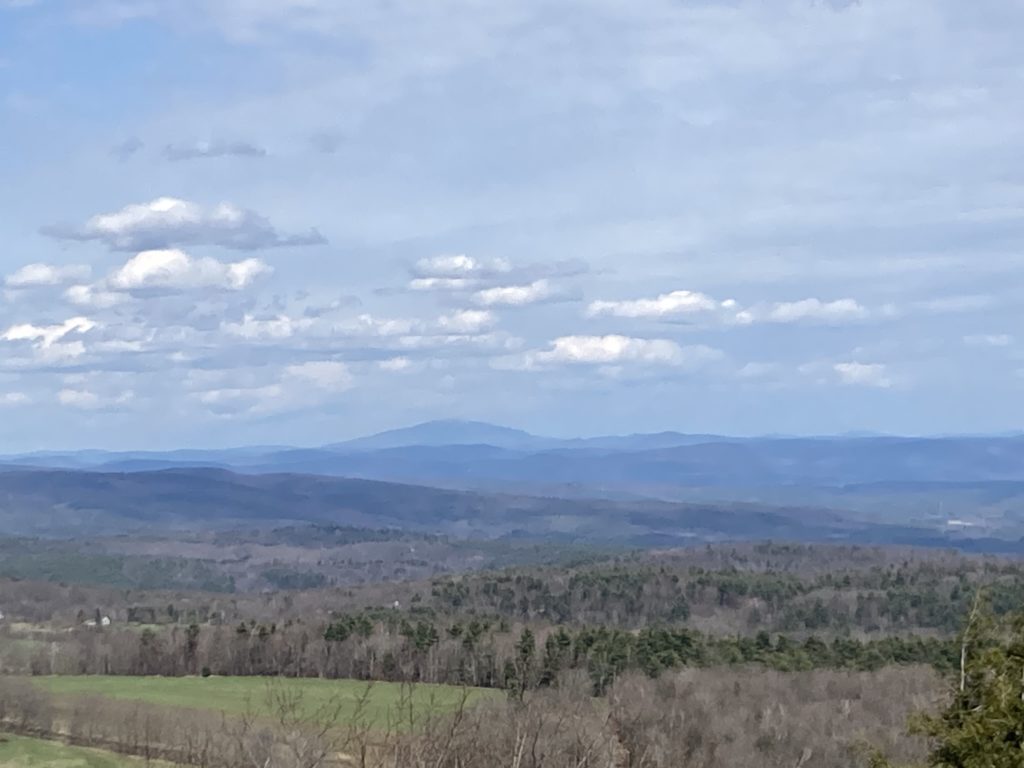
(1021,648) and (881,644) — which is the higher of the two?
(1021,648)

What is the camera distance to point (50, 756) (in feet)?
183

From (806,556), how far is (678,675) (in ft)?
452

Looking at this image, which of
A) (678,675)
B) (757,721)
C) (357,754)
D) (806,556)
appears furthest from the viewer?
(806,556)

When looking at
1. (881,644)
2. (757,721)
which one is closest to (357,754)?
(757,721)

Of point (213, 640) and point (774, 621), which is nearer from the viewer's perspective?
point (213, 640)

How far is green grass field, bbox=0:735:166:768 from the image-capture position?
2100 inches

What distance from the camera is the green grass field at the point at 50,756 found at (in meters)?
53.3

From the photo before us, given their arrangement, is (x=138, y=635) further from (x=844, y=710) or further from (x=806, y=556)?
(x=806, y=556)

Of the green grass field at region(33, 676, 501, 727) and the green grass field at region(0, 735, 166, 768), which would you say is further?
the green grass field at region(33, 676, 501, 727)

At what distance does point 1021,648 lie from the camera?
60.9 feet

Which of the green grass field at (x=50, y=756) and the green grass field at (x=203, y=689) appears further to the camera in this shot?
the green grass field at (x=203, y=689)

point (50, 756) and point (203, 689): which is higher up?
point (50, 756)

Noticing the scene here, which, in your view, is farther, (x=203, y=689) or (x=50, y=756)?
(x=203, y=689)

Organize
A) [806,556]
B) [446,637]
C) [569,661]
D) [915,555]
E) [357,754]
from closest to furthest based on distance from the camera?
1. [357,754]
2. [569,661]
3. [446,637]
4. [915,555]
5. [806,556]
